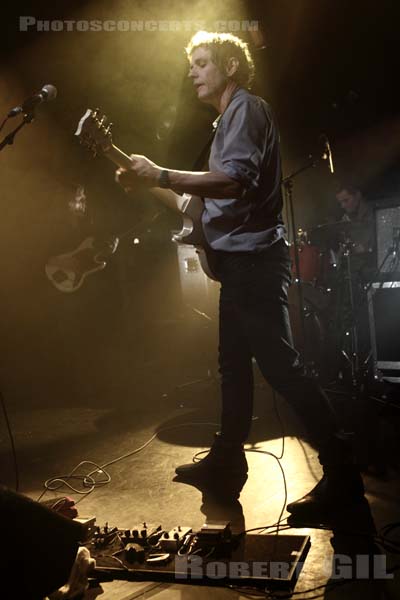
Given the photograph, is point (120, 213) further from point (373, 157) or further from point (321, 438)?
point (321, 438)

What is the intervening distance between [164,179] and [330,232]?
386 cm

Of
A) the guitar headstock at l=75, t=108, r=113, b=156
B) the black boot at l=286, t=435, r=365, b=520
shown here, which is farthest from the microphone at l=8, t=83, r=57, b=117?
the black boot at l=286, t=435, r=365, b=520

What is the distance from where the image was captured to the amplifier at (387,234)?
535cm

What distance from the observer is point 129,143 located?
7.93 metres

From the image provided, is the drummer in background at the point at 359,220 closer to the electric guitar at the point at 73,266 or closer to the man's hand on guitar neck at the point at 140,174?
the electric guitar at the point at 73,266

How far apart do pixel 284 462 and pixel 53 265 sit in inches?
173

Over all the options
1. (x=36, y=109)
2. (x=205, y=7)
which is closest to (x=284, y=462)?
(x=36, y=109)

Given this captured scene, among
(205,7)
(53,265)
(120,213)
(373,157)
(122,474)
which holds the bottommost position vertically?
(122,474)

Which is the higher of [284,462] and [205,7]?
[205,7]

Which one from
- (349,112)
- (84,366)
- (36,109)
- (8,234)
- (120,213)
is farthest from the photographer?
(349,112)

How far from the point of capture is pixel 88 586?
2045mm

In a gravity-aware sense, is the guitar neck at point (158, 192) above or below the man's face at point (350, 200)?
below

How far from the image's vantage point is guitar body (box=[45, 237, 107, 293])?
6868 millimetres
